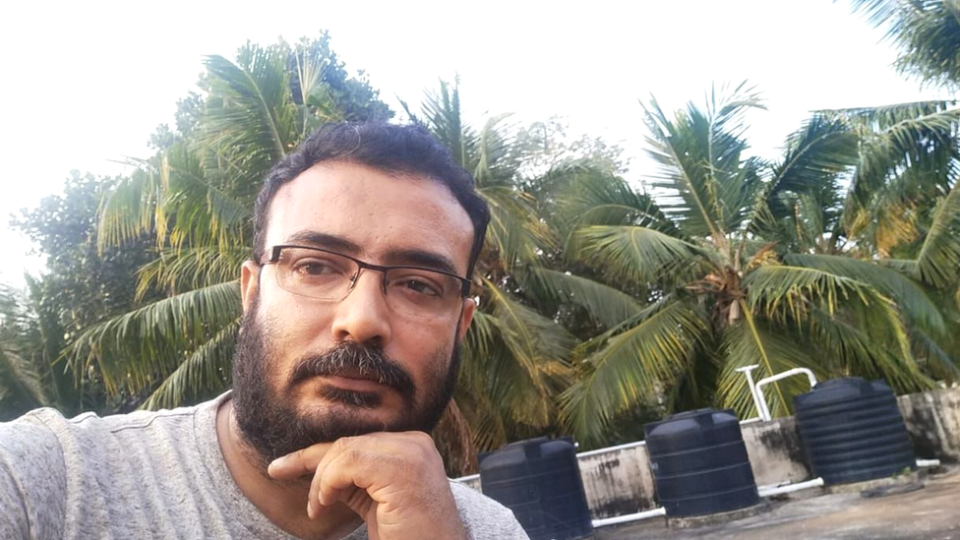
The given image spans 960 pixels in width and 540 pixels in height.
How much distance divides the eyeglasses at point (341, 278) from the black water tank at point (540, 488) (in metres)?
4.18

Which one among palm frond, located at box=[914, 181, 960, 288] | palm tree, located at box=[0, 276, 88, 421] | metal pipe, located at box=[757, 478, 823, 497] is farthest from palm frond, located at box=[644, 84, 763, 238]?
palm tree, located at box=[0, 276, 88, 421]

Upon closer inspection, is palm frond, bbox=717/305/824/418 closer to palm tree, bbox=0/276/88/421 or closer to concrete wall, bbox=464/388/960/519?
concrete wall, bbox=464/388/960/519

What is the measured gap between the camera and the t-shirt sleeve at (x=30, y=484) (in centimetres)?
96

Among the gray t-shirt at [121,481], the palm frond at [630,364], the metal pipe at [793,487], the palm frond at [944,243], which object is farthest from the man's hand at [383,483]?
the palm frond at [944,243]

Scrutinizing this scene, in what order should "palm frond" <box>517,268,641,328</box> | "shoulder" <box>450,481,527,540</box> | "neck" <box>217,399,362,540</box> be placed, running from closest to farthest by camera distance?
"neck" <box>217,399,362,540</box> < "shoulder" <box>450,481,527,540</box> < "palm frond" <box>517,268,641,328</box>

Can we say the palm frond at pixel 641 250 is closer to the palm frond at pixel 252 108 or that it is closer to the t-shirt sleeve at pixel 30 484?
the palm frond at pixel 252 108

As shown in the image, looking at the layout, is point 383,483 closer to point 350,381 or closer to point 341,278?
point 350,381

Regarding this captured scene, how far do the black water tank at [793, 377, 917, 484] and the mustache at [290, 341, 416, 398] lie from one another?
5.34 m

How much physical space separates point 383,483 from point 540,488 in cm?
435

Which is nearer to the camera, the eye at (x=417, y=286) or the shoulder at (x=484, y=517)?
the eye at (x=417, y=286)

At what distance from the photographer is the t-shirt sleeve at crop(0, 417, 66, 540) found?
37.7 inches

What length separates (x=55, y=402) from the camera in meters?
11.0

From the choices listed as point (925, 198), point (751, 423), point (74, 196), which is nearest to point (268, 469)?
point (751, 423)

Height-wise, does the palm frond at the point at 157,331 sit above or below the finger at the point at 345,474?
above
